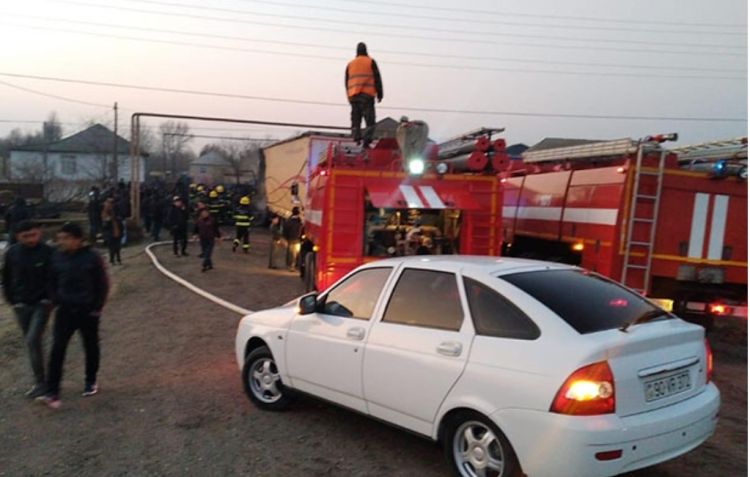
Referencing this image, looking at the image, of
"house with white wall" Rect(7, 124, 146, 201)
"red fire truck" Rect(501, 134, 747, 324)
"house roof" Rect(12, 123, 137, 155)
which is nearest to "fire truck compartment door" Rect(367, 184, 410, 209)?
"red fire truck" Rect(501, 134, 747, 324)

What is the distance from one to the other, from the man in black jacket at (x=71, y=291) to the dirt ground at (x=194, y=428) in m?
0.38

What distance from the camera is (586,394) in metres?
3.42

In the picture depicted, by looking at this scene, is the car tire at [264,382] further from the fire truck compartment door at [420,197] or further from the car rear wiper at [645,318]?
the fire truck compartment door at [420,197]

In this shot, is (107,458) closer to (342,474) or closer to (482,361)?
(342,474)

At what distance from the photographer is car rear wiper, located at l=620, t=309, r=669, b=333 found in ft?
12.5

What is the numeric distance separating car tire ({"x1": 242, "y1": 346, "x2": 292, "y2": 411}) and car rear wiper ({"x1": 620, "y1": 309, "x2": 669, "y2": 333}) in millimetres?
2878

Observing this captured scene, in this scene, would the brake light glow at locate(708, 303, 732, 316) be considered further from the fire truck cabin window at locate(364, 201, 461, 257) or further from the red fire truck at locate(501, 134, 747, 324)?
the fire truck cabin window at locate(364, 201, 461, 257)

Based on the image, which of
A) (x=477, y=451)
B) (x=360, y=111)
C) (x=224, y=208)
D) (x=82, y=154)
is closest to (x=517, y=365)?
(x=477, y=451)

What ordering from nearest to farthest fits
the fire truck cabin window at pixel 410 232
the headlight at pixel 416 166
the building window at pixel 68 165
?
1. the headlight at pixel 416 166
2. the fire truck cabin window at pixel 410 232
3. the building window at pixel 68 165

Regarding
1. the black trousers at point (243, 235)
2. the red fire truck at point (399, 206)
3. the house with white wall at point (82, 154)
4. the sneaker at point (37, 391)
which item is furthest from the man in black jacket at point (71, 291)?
the house with white wall at point (82, 154)

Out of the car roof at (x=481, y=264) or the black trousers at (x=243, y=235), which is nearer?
the car roof at (x=481, y=264)

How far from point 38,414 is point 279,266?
434 inches

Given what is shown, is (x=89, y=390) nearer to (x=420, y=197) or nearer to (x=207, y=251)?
(x=420, y=197)

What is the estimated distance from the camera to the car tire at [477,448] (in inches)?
145
